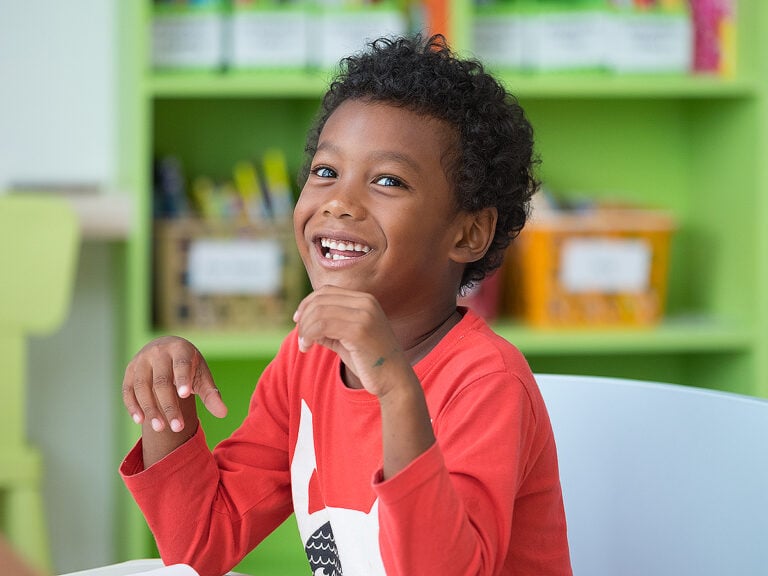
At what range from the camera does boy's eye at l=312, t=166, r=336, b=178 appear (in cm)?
90

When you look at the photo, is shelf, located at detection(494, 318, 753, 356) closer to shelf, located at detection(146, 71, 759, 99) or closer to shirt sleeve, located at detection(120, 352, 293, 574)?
shelf, located at detection(146, 71, 759, 99)

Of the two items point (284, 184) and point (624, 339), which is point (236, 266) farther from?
point (624, 339)

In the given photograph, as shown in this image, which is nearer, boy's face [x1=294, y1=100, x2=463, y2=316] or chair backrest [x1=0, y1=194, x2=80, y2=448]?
boy's face [x1=294, y1=100, x2=463, y2=316]

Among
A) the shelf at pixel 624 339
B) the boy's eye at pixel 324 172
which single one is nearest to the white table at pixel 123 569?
the boy's eye at pixel 324 172

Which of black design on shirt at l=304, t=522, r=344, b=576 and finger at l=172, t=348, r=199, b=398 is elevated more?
finger at l=172, t=348, r=199, b=398

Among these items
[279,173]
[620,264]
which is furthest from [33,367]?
[620,264]

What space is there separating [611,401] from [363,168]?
1.09 ft

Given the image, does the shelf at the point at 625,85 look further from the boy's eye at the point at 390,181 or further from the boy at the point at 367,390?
the boy's eye at the point at 390,181

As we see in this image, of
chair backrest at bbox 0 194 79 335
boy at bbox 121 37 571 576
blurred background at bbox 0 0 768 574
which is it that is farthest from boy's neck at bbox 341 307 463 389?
chair backrest at bbox 0 194 79 335

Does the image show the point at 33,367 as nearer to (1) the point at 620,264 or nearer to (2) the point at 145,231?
(2) the point at 145,231

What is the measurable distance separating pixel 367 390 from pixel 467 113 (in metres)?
0.28

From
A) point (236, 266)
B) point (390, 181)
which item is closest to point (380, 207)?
point (390, 181)

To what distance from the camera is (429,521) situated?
0.70m

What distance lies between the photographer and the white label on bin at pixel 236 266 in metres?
1.95
